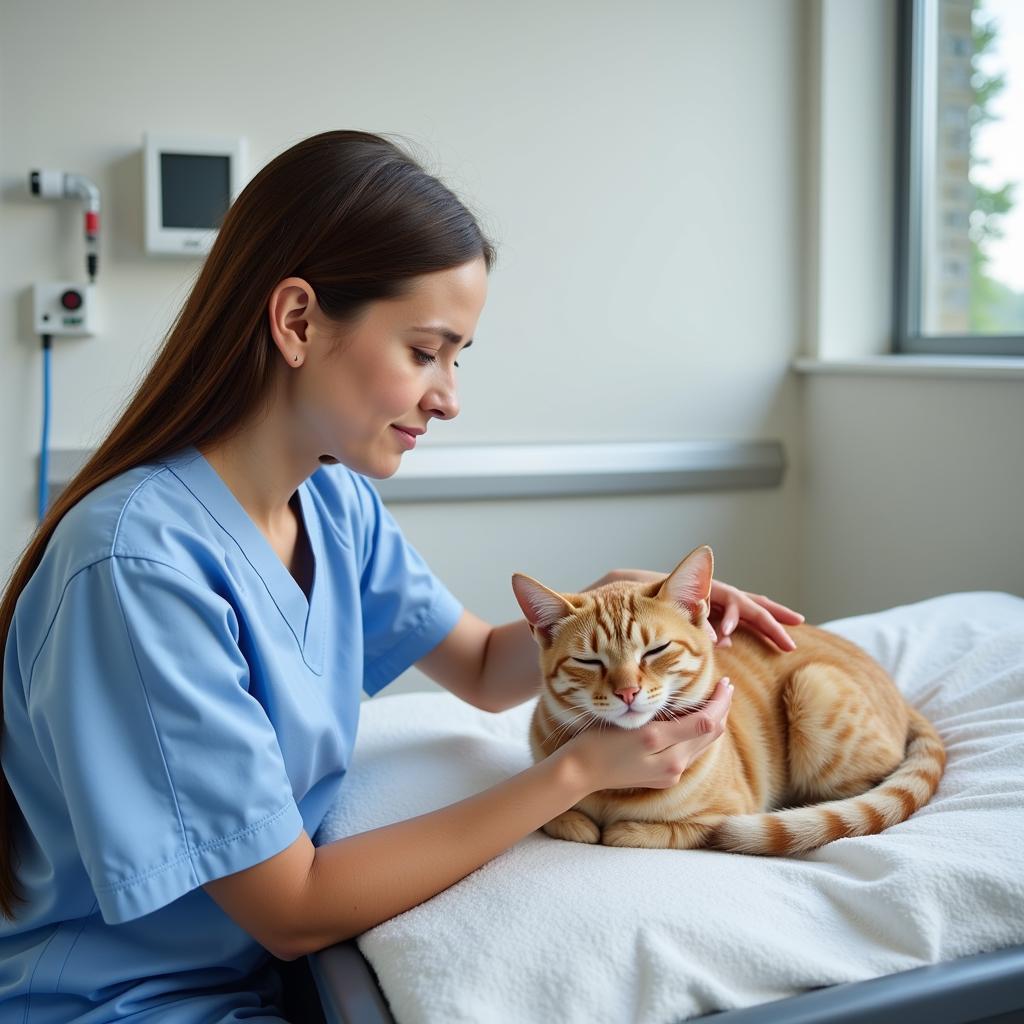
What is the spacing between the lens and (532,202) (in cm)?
232

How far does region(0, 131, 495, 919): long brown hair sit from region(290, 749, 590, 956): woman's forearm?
1.26 feet

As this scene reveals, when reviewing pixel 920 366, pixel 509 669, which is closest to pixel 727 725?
pixel 509 669

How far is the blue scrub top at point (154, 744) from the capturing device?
839 mm

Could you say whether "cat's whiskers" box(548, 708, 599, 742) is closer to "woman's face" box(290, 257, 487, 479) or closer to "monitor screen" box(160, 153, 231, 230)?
"woman's face" box(290, 257, 487, 479)

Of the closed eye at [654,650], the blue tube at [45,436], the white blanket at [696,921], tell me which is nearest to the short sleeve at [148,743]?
the white blanket at [696,921]

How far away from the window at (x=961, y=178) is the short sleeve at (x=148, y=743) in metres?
1.79

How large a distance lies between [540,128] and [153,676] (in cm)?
179

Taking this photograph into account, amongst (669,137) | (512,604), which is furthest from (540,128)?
(512,604)

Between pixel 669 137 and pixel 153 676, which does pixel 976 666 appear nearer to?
pixel 153 676

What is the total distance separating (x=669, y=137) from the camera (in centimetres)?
241

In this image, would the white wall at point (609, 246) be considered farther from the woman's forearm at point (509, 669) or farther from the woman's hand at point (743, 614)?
the woman's forearm at point (509, 669)

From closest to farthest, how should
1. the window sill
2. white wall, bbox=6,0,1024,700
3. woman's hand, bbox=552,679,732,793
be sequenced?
woman's hand, bbox=552,679,732,793 < the window sill < white wall, bbox=6,0,1024,700

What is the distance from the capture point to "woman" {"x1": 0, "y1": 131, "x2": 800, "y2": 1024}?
85 cm

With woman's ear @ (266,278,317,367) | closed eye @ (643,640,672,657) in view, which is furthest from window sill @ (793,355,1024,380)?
woman's ear @ (266,278,317,367)
